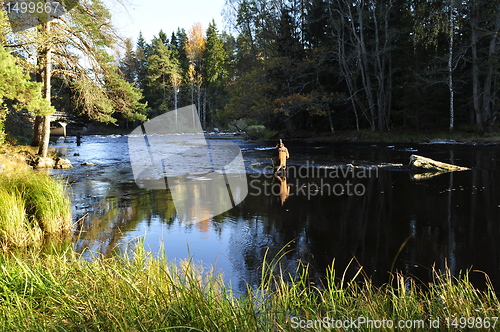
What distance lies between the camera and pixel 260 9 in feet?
130

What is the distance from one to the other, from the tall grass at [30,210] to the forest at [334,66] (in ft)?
42.8

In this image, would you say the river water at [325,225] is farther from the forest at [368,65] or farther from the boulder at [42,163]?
the forest at [368,65]

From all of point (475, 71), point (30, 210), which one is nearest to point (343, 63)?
point (475, 71)

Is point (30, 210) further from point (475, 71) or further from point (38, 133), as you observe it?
point (475, 71)

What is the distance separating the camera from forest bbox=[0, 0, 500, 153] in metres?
21.0

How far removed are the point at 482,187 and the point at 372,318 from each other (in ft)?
37.1

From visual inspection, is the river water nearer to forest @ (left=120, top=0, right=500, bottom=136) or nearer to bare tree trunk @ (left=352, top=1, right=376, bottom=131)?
forest @ (left=120, top=0, right=500, bottom=136)

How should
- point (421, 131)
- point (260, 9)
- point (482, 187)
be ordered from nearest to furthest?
point (482, 187), point (421, 131), point (260, 9)

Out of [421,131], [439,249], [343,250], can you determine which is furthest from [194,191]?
[421,131]

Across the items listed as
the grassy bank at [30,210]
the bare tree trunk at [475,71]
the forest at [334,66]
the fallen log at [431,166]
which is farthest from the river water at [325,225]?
the bare tree trunk at [475,71]

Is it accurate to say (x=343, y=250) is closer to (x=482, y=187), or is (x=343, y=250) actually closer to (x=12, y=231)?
(x=12, y=231)

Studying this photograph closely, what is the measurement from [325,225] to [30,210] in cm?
602

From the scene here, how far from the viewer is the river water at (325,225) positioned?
609cm

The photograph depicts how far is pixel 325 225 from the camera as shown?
834cm
